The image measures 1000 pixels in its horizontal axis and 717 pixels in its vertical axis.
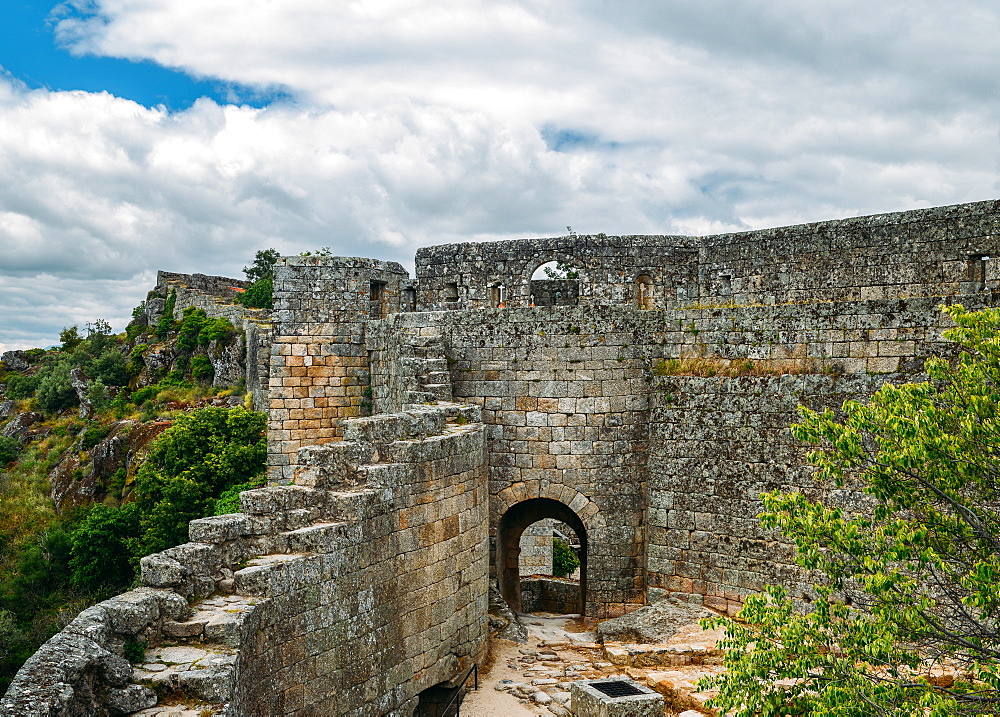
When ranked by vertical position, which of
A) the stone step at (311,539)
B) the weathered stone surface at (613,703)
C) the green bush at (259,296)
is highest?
the green bush at (259,296)

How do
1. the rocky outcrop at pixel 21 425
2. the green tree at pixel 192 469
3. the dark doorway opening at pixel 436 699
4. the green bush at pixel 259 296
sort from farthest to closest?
1. the green bush at pixel 259 296
2. the rocky outcrop at pixel 21 425
3. the green tree at pixel 192 469
4. the dark doorway opening at pixel 436 699

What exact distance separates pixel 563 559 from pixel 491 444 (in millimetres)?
13474

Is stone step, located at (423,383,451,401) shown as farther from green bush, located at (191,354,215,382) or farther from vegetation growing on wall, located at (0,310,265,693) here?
green bush, located at (191,354,215,382)

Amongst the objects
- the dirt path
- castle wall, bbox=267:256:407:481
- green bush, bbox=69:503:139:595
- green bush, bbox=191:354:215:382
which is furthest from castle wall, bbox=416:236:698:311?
green bush, bbox=191:354:215:382

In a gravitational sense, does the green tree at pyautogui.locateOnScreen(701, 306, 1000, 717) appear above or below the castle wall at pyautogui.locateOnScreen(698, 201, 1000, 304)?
below

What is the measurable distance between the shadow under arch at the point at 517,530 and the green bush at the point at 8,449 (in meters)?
35.3

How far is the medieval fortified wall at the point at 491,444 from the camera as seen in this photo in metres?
7.18

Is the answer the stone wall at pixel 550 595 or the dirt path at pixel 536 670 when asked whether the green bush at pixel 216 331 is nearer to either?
the stone wall at pixel 550 595

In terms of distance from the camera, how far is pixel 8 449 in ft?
135

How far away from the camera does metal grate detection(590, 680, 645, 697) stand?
9382mm

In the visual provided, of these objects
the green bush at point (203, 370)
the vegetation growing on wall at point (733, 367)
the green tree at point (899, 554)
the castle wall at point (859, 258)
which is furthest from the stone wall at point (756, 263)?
the green bush at point (203, 370)

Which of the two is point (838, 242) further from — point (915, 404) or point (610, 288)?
point (915, 404)

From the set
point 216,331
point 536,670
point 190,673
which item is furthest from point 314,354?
point 216,331

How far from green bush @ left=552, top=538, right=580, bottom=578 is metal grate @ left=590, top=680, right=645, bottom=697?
15.2 meters
